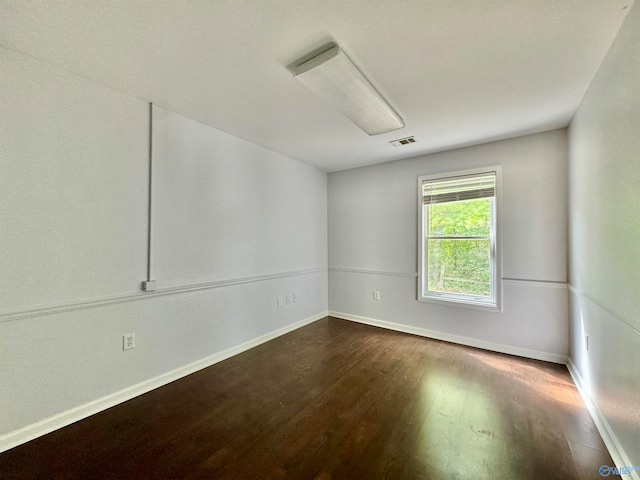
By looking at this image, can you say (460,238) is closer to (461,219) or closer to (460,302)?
(461,219)

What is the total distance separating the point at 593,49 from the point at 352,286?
345cm

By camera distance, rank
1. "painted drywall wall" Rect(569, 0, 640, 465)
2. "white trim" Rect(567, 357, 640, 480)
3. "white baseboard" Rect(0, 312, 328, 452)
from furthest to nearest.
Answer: "white baseboard" Rect(0, 312, 328, 452) < "white trim" Rect(567, 357, 640, 480) < "painted drywall wall" Rect(569, 0, 640, 465)

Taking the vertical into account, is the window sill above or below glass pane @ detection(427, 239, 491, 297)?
below

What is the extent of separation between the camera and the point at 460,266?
3314 mm

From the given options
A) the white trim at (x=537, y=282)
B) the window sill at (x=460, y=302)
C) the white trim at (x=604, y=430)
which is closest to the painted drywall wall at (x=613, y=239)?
the white trim at (x=604, y=430)

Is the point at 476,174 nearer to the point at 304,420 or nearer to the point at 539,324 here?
the point at 539,324

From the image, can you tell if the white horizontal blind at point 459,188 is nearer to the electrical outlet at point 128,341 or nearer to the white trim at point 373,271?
the white trim at point 373,271

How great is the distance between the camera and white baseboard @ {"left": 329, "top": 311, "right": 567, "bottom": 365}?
2.76 metres

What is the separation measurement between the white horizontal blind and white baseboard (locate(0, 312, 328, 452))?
3.02m

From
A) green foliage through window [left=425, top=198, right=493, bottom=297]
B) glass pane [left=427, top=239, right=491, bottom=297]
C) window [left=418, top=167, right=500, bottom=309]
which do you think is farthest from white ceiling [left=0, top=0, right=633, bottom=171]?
glass pane [left=427, top=239, right=491, bottom=297]

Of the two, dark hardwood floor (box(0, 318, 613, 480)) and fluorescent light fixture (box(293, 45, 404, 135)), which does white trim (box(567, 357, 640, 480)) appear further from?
fluorescent light fixture (box(293, 45, 404, 135))

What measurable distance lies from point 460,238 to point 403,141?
1422 mm

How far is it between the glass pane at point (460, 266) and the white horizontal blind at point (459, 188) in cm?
56

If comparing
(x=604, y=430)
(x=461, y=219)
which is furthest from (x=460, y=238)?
(x=604, y=430)
